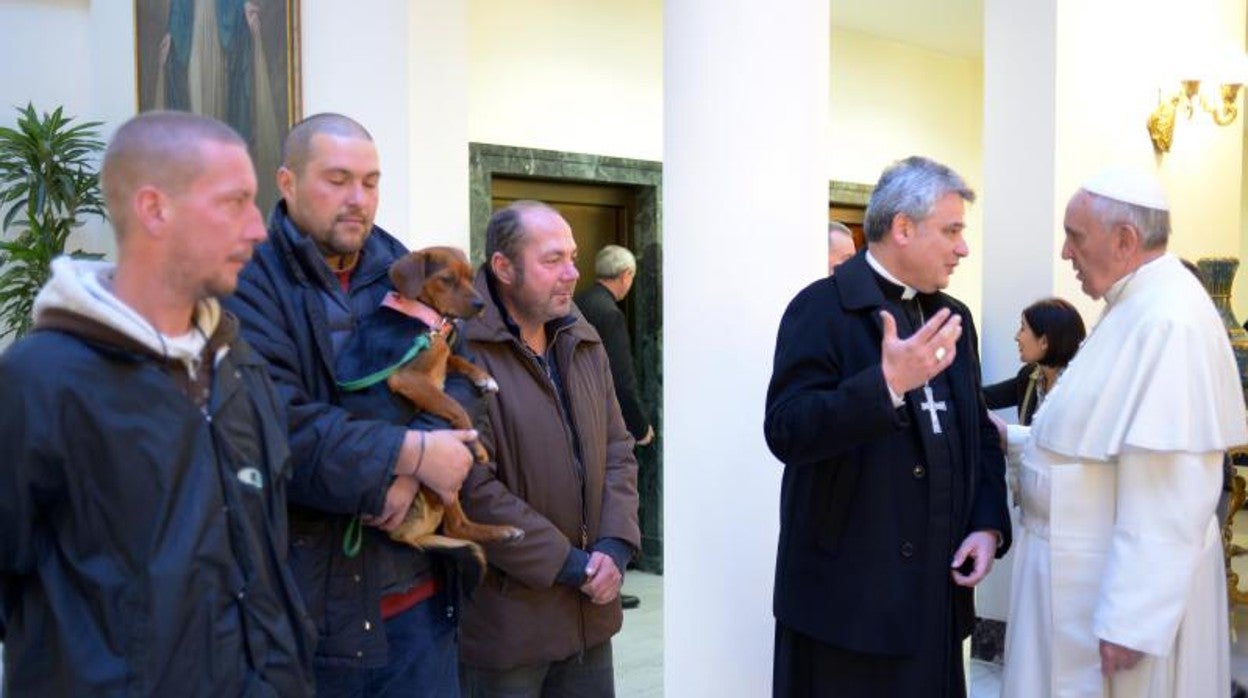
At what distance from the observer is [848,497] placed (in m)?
2.81

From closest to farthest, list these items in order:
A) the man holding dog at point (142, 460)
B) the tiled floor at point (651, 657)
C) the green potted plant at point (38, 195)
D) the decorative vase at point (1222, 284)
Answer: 1. the man holding dog at point (142, 460)
2. the tiled floor at point (651, 657)
3. the decorative vase at point (1222, 284)
4. the green potted plant at point (38, 195)

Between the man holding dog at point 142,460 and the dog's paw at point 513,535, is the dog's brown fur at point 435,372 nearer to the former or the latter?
the dog's paw at point 513,535

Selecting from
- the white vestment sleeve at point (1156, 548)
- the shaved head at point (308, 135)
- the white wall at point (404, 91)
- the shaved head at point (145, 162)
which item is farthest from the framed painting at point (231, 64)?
the white vestment sleeve at point (1156, 548)

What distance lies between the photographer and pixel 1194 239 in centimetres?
683

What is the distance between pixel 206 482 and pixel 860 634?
1642 mm

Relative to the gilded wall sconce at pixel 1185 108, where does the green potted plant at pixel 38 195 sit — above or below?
below

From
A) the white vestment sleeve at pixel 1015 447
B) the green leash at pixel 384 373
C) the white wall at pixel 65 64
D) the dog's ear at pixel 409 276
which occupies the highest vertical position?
the white wall at pixel 65 64

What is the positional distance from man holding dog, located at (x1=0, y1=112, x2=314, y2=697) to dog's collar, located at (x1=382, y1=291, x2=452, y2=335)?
512mm

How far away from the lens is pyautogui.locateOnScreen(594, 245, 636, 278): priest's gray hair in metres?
6.72

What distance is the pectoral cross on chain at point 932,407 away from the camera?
2846mm

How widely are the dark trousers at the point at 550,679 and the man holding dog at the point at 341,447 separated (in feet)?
1.19

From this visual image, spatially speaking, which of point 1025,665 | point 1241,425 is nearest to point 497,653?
point 1025,665

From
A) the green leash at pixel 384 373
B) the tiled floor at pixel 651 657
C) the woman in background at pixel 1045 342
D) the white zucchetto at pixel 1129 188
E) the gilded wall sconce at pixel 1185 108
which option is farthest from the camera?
the gilded wall sconce at pixel 1185 108

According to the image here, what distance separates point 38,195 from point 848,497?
5.33 meters
